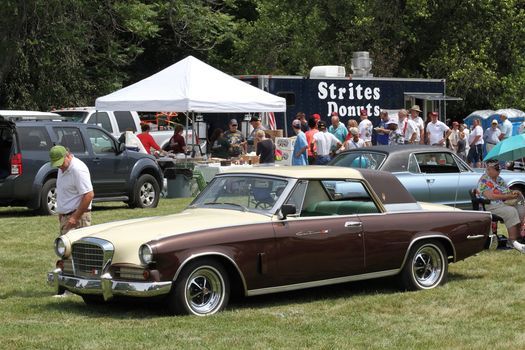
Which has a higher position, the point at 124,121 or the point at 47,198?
the point at 124,121

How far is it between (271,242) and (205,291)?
30.6 inches

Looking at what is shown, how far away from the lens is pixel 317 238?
955cm

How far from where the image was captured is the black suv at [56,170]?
17.6 meters

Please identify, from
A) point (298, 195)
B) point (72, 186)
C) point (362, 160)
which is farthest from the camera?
point (362, 160)

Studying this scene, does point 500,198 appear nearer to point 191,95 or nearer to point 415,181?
point 415,181

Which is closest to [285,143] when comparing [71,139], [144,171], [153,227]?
[144,171]

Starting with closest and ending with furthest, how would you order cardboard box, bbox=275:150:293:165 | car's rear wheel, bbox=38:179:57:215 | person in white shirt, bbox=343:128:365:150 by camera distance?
car's rear wheel, bbox=38:179:57:215 < person in white shirt, bbox=343:128:365:150 < cardboard box, bbox=275:150:293:165

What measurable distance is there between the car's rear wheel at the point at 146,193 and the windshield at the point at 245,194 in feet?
31.6

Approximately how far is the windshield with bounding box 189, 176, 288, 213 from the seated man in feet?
15.4

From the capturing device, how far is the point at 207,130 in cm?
2712

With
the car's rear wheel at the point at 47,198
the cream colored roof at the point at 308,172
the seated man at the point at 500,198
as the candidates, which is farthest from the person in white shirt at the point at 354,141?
the cream colored roof at the point at 308,172

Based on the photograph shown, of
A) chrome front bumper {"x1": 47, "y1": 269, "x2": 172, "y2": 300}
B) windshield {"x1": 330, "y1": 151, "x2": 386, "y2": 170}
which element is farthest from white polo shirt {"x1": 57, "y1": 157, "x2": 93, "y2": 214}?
windshield {"x1": 330, "y1": 151, "x2": 386, "y2": 170}

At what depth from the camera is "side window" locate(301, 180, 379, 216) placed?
9.84m

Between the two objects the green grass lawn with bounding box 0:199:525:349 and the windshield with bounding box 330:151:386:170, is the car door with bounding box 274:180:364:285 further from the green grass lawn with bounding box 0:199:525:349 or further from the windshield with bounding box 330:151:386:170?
the windshield with bounding box 330:151:386:170
